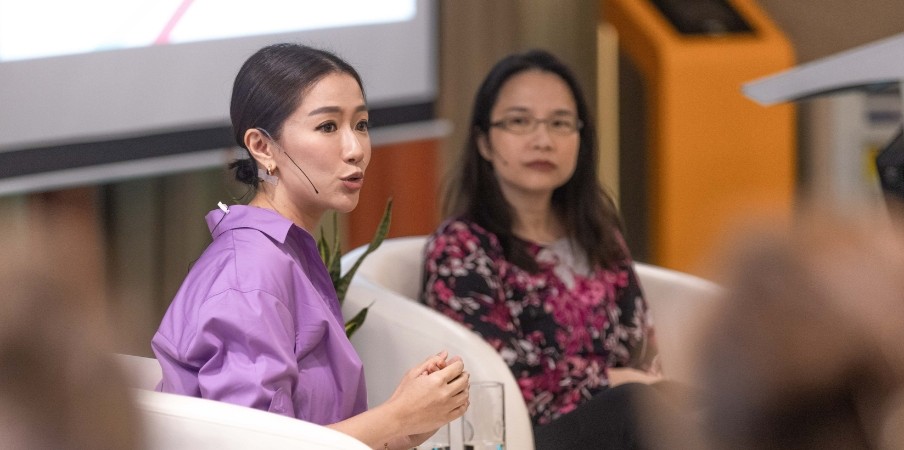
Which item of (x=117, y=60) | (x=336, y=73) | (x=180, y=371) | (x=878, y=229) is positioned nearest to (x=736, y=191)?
(x=117, y=60)

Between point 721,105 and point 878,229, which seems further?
point 721,105

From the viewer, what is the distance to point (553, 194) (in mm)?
2684

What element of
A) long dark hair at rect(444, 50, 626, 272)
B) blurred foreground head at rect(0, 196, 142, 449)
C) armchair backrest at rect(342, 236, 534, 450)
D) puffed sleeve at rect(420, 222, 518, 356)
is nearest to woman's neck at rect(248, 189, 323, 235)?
armchair backrest at rect(342, 236, 534, 450)

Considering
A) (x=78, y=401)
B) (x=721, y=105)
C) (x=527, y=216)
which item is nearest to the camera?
(x=78, y=401)

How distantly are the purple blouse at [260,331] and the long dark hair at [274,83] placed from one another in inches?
5.7

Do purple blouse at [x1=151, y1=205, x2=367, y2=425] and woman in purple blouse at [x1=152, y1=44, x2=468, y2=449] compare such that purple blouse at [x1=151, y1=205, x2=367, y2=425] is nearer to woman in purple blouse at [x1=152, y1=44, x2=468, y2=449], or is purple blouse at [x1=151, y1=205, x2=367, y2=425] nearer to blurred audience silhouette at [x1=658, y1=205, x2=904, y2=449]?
woman in purple blouse at [x1=152, y1=44, x2=468, y2=449]

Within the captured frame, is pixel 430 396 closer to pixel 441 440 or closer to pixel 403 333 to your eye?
pixel 441 440

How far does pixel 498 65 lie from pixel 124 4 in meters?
0.92

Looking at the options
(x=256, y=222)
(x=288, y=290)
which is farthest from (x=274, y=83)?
(x=288, y=290)

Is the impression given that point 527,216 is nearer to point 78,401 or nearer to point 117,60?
point 117,60

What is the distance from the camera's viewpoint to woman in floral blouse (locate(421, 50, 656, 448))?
7.70 ft

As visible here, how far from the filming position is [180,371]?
1604 millimetres

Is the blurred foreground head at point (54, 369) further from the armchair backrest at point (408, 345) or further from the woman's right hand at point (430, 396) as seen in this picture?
the armchair backrest at point (408, 345)

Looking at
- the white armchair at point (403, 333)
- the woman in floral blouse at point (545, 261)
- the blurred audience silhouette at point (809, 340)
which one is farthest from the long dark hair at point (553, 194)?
the blurred audience silhouette at point (809, 340)
